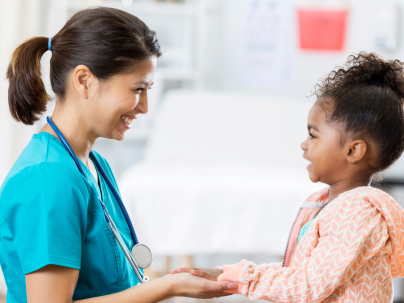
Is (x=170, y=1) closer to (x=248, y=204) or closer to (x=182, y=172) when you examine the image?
(x=182, y=172)

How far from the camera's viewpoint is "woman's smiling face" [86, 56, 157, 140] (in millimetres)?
957

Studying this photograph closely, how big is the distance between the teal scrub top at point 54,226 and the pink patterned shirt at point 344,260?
256mm

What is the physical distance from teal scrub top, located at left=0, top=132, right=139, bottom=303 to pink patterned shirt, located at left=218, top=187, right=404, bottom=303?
0.26 metres

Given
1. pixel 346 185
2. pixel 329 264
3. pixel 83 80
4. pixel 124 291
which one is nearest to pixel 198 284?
pixel 124 291

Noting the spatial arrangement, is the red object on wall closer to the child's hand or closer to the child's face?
the child's face

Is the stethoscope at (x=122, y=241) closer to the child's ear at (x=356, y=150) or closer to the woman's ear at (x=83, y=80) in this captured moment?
the woman's ear at (x=83, y=80)

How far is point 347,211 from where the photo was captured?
2.87 ft

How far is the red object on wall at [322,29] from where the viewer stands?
330 cm

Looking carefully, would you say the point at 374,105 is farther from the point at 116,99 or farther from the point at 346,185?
the point at 116,99

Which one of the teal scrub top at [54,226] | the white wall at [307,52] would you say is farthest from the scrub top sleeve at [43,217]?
the white wall at [307,52]

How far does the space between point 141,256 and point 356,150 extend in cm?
52

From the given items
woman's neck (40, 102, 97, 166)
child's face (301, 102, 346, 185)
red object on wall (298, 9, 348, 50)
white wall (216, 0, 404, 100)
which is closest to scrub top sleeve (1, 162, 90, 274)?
woman's neck (40, 102, 97, 166)

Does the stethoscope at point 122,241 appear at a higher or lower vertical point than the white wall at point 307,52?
lower

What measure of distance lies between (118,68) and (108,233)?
344 mm
